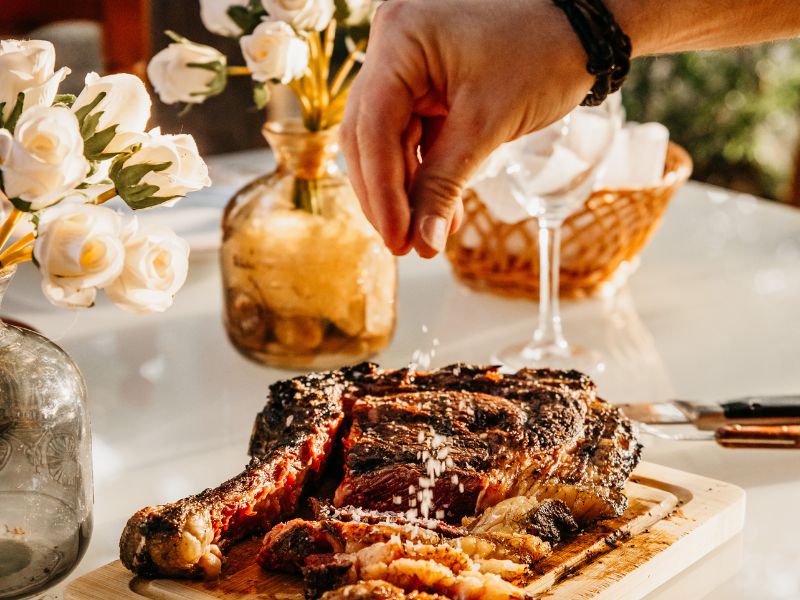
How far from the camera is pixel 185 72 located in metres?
1.56

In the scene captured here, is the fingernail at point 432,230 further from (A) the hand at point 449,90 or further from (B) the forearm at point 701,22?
(B) the forearm at point 701,22

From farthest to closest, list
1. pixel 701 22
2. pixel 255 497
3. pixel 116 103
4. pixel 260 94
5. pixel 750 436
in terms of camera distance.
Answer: pixel 260 94 → pixel 750 436 → pixel 701 22 → pixel 255 497 → pixel 116 103

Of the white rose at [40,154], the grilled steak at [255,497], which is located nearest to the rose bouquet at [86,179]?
the white rose at [40,154]

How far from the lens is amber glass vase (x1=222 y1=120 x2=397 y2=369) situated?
5.20 feet

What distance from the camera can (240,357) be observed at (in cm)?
172

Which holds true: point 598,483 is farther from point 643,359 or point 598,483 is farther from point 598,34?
point 643,359

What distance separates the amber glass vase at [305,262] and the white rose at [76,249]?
632 mm

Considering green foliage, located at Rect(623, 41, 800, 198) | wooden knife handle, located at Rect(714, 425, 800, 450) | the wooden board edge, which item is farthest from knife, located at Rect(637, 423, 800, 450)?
green foliage, located at Rect(623, 41, 800, 198)

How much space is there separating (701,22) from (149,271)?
27.0 inches

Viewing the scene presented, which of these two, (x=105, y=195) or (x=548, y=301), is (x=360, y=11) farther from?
(x=105, y=195)

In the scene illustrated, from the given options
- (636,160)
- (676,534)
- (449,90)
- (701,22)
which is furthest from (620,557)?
→ (636,160)

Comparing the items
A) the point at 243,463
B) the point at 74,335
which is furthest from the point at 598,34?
the point at 74,335

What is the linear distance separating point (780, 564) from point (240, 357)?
86cm

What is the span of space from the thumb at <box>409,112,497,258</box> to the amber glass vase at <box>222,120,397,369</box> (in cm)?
41
